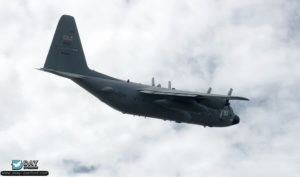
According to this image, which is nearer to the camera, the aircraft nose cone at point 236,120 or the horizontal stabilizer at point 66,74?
the horizontal stabilizer at point 66,74

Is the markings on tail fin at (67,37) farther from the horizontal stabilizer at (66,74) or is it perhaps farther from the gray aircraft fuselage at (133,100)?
the gray aircraft fuselage at (133,100)

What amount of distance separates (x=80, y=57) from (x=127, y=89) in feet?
13.8

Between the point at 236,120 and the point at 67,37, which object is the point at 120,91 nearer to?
the point at 67,37

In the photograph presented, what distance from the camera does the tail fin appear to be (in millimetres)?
34000

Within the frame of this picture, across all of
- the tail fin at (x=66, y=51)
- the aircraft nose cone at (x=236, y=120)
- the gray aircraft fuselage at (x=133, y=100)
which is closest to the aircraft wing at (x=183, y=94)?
the gray aircraft fuselage at (x=133, y=100)

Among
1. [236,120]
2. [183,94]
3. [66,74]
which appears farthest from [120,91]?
[236,120]

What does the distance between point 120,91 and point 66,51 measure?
16.1 feet

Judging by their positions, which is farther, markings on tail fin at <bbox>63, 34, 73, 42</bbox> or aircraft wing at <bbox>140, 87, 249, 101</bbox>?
aircraft wing at <bbox>140, 87, 249, 101</bbox>

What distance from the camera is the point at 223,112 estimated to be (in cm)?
4150

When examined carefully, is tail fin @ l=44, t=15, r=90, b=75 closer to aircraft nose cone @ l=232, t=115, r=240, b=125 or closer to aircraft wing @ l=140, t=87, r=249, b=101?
aircraft wing @ l=140, t=87, r=249, b=101

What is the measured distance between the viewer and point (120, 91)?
35.4 m

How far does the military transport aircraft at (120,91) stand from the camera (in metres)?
34.2

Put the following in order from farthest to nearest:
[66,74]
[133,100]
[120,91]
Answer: [133,100] < [120,91] < [66,74]

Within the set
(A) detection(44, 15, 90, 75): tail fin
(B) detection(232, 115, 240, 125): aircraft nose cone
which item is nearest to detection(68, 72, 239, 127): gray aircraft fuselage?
(A) detection(44, 15, 90, 75): tail fin
